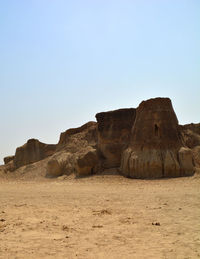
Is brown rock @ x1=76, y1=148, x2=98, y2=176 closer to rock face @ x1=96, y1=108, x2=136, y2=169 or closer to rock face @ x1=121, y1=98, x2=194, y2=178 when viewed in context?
rock face @ x1=96, y1=108, x2=136, y2=169

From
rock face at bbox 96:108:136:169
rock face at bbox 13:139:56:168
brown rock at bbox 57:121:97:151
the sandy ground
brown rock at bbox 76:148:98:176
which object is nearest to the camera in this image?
the sandy ground

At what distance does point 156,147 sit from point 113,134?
14.3ft

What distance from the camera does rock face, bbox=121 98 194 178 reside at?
18.1 m

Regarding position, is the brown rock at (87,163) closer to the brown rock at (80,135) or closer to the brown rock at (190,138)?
the brown rock at (80,135)

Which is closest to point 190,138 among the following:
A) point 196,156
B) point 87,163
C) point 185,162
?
point 196,156

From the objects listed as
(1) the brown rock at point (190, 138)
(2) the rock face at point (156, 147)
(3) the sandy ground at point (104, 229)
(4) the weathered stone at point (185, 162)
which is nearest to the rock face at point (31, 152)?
(2) the rock face at point (156, 147)

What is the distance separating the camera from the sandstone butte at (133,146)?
60.1 feet

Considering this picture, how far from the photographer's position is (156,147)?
18781mm

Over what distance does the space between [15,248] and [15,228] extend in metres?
1.55

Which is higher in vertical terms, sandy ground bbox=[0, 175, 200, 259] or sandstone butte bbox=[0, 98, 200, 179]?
sandstone butte bbox=[0, 98, 200, 179]

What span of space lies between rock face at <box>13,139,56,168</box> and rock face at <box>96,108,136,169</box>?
35.4 feet

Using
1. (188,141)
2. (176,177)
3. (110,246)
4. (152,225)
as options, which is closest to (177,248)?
(110,246)

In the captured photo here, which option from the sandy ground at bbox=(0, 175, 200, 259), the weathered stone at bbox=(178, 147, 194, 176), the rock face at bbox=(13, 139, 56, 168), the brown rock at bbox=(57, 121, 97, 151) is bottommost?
the sandy ground at bbox=(0, 175, 200, 259)

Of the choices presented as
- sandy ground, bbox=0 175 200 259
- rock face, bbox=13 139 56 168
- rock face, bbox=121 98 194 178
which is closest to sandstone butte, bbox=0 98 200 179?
rock face, bbox=121 98 194 178
